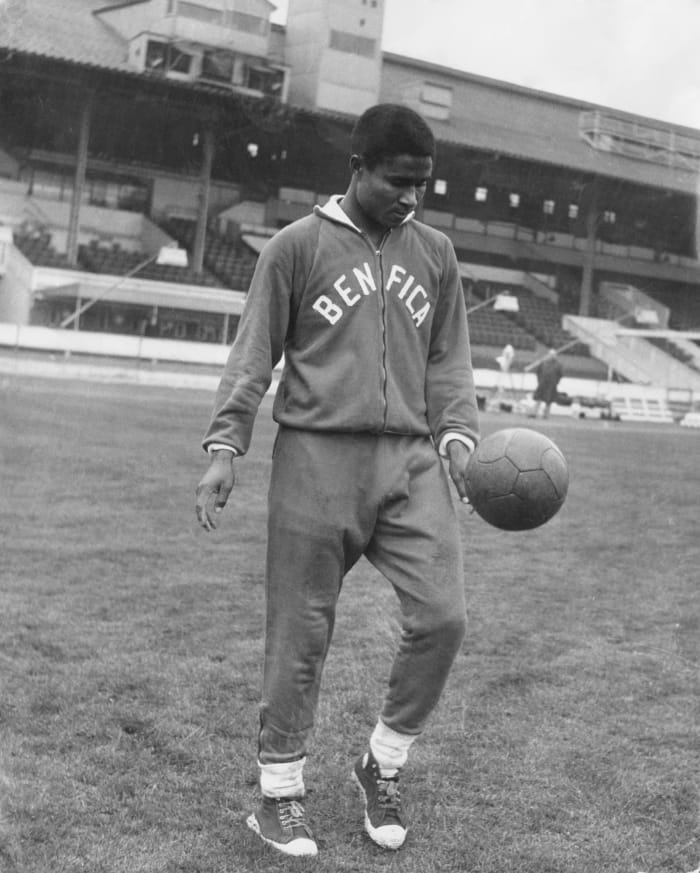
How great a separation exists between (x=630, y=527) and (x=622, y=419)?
22841mm

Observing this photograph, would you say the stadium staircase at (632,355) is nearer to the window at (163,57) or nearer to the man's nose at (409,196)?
the window at (163,57)

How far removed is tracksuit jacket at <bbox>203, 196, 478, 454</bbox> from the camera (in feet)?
10.8

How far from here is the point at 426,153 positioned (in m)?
3.32

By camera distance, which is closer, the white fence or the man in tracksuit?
the man in tracksuit

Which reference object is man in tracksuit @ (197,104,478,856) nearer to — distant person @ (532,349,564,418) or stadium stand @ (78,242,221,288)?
distant person @ (532,349,564,418)

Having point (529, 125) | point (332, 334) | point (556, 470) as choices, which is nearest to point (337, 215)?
point (332, 334)

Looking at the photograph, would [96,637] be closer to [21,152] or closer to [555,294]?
[21,152]

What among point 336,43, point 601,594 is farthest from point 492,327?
point 601,594

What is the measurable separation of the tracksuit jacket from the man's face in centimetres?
8

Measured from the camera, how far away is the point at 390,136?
3268 mm

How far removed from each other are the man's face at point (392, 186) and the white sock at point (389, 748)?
4.54 feet

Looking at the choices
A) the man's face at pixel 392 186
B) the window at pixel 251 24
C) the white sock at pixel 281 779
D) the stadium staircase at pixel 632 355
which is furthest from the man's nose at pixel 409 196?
the stadium staircase at pixel 632 355

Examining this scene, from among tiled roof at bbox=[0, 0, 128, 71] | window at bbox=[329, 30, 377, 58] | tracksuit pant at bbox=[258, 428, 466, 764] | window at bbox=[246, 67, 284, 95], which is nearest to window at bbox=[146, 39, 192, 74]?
tiled roof at bbox=[0, 0, 128, 71]

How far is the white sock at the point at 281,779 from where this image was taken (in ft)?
10.9
